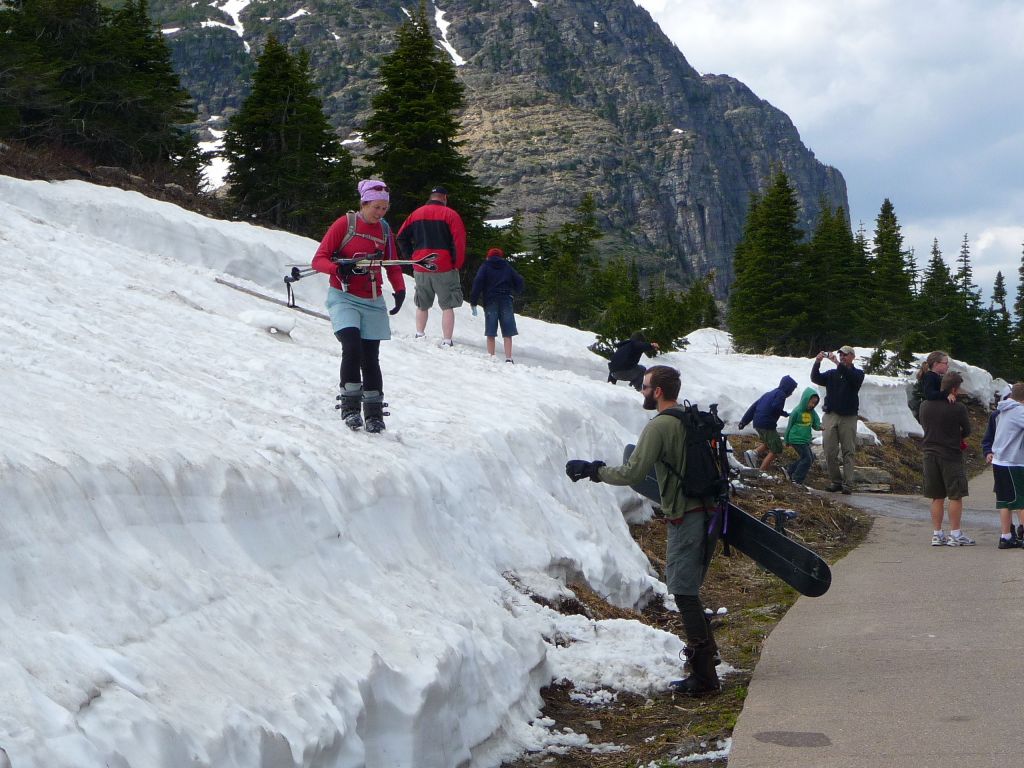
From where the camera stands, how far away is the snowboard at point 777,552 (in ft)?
21.8

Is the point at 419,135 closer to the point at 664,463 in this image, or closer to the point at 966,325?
the point at 664,463

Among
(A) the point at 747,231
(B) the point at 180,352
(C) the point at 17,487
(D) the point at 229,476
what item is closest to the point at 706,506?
(D) the point at 229,476

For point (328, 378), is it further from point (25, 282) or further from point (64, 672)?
point (64, 672)

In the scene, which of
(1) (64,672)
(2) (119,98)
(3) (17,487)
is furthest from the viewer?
(2) (119,98)

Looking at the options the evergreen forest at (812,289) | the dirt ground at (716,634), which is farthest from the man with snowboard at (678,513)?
the evergreen forest at (812,289)

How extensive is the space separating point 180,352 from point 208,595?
5.06 meters

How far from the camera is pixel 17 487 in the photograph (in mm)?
3969

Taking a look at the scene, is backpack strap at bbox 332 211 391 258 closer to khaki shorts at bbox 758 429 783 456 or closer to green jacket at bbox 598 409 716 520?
green jacket at bbox 598 409 716 520

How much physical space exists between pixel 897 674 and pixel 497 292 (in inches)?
359

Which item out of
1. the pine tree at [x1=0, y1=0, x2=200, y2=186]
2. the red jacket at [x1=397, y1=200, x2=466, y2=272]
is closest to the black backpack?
the red jacket at [x1=397, y1=200, x2=466, y2=272]

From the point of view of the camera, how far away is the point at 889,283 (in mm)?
55938

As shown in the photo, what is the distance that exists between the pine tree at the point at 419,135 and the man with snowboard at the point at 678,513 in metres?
21.2

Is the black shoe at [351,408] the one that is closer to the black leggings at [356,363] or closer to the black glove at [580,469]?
the black leggings at [356,363]

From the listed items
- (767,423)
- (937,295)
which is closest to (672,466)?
(767,423)
